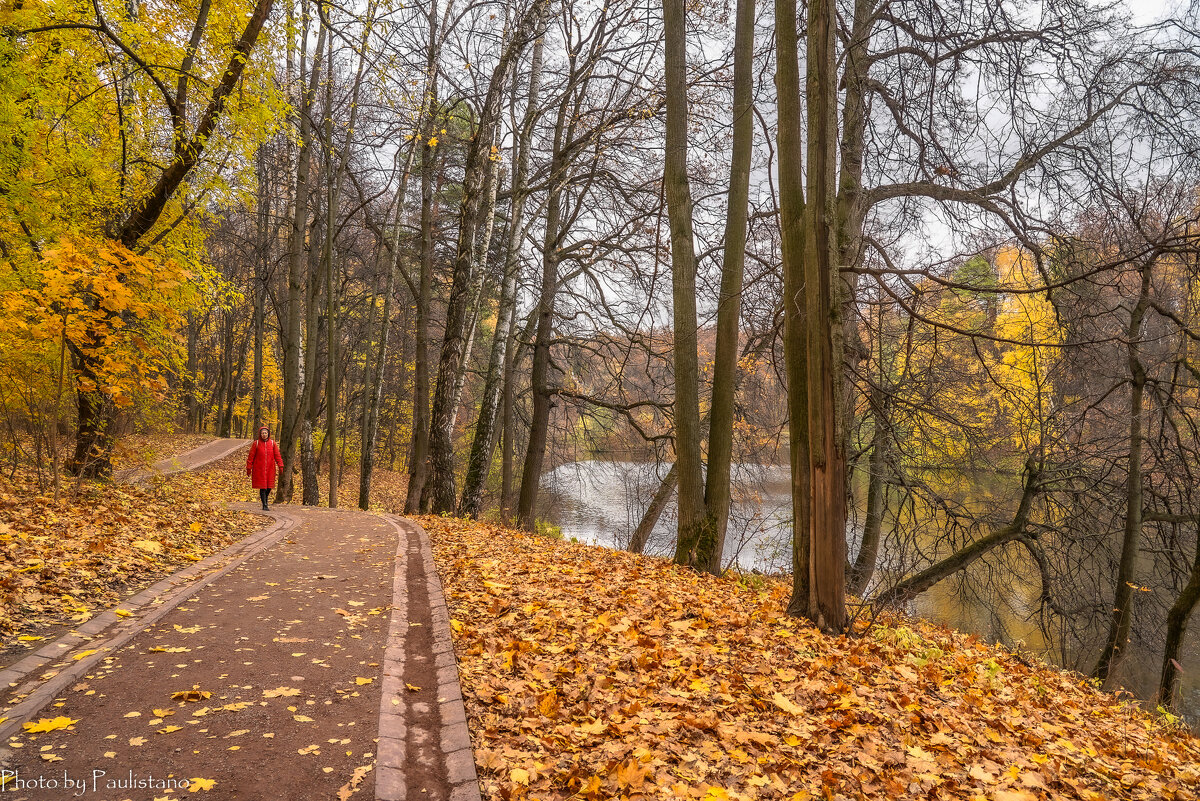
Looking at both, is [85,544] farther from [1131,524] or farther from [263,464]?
[1131,524]

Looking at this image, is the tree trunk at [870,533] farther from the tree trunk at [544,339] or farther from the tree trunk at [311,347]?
the tree trunk at [311,347]

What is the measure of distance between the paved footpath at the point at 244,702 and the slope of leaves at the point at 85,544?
0.30 metres

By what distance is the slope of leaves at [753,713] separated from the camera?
2.84m

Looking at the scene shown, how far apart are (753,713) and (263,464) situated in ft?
34.9

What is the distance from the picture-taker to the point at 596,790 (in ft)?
8.59

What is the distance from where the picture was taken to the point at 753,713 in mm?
3498

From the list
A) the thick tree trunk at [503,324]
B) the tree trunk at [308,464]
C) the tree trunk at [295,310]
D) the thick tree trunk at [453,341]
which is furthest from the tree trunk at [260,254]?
the thick tree trunk at [503,324]

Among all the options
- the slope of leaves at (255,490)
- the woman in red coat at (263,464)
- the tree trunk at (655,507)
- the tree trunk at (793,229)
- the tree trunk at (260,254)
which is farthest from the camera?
the tree trunk at (260,254)

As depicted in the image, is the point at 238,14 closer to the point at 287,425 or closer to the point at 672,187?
the point at 672,187

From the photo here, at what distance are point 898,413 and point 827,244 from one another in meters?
2.61

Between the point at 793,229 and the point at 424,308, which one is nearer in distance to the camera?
the point at 793,229

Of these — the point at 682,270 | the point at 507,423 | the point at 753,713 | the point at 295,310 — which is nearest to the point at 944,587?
the point at 507,423

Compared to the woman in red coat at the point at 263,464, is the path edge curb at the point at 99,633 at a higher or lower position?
lower

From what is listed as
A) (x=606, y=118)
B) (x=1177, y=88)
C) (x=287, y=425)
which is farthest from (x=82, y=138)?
(x=1177, y=88)
